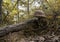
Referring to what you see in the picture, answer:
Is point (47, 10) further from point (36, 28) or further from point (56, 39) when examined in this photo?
point (56, 39)

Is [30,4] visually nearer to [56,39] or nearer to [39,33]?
[39,33]

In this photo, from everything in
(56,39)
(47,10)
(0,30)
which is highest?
(47,10)

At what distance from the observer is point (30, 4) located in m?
5.53

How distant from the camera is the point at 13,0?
5.16 m

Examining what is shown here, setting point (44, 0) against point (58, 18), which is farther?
point (44, 0)

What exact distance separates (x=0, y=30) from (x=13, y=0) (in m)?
1.70

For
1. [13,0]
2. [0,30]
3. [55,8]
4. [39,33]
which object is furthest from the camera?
[13,0]

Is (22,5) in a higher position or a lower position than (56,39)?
higher

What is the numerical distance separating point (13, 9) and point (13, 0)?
40cm

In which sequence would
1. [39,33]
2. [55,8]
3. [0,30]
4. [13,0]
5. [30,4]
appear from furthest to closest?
[30,4] → [13,0] → [55,8] → [39,33] → [0,30]

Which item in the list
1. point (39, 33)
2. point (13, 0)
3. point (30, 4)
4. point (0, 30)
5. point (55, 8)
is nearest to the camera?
point (0, 30)

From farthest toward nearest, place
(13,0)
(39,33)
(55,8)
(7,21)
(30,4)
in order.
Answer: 1. (30,4)
2. (13,0)
3. (7,21)
4. (55,8)
5. (39,33)

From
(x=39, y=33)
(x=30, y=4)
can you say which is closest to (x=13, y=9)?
(x=30, y=4)

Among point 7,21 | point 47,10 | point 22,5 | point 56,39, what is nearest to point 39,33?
point 56,39
